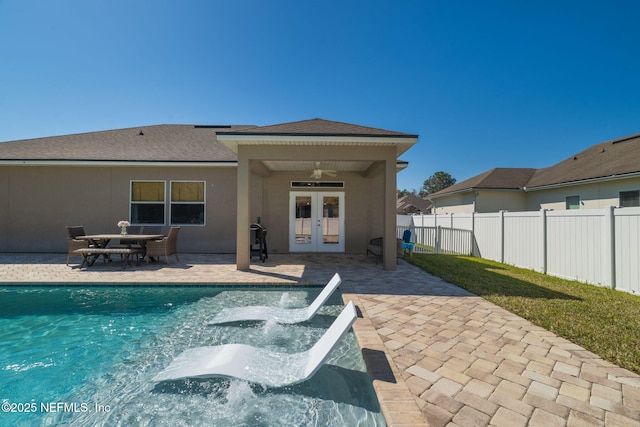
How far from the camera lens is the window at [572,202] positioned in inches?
512

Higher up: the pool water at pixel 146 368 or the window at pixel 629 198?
the window at pixel 629 198

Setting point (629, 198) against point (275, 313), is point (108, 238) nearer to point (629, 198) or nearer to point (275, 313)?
point (275, 313)

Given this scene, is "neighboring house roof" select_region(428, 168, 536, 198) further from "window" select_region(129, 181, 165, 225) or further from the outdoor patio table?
A: the outdoor patio table

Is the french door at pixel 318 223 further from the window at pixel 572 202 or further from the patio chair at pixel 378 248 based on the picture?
the window at pixel 572 202

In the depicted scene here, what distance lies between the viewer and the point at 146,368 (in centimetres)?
316

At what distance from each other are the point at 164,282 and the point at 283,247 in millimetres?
5413

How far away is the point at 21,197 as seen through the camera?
10.5 metres

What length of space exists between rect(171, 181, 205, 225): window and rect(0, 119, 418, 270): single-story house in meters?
0.04

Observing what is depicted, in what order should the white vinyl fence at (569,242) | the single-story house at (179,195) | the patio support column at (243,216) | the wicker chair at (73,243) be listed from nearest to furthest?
the white vinyl fence at (569,242) < the patio support column at (243,216) < the wicker chair at (73,243) < the single-story house at (179,195)

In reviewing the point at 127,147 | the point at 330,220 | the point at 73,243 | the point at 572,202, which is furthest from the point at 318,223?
the point at 572,202

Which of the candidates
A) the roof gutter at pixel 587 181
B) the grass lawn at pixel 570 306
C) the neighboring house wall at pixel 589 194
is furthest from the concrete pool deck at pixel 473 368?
the neighboring house wall at pixel 589 194

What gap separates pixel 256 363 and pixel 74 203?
11.6 metres

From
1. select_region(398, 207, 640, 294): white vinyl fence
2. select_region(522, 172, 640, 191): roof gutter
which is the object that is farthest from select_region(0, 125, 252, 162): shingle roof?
select_region(522, 172, 640, 191): roof gutter

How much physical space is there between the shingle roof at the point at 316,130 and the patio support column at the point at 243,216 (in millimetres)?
935
